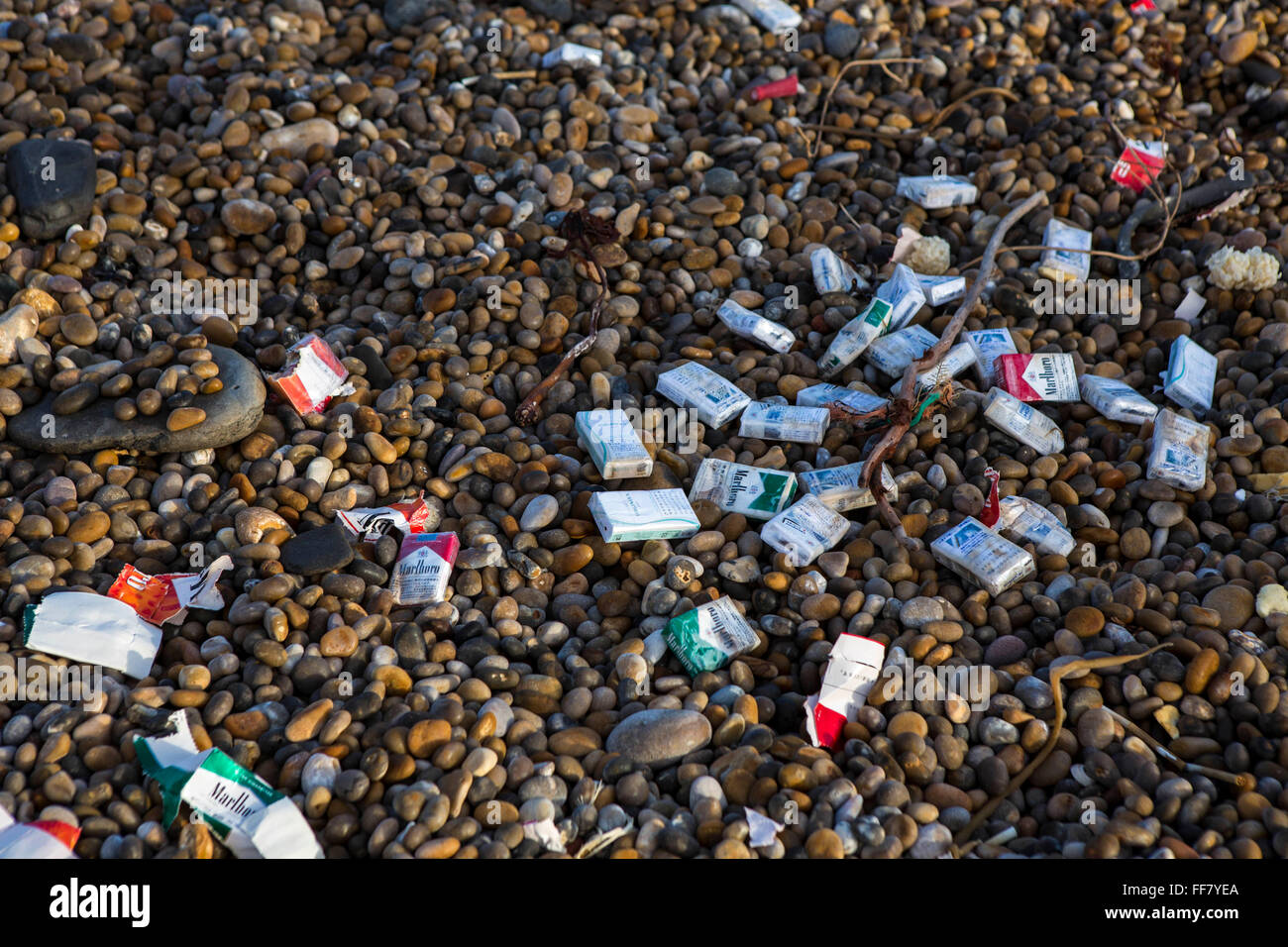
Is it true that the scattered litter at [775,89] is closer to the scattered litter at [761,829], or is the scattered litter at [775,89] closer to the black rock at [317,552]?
the black rock at [317,552]

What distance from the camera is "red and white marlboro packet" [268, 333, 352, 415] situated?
10.8 feet

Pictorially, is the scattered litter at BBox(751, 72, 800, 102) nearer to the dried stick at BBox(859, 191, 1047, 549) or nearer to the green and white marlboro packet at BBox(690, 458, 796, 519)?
the dried stick at BBox(859, 191, 1047, 549)

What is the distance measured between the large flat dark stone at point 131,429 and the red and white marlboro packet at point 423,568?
0.66 meters

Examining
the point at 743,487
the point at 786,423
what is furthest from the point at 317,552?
the point at 786,423

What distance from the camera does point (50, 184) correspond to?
12.3ft

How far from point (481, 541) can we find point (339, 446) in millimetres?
565

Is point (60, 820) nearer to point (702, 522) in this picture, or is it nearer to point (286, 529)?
point (286, 529)

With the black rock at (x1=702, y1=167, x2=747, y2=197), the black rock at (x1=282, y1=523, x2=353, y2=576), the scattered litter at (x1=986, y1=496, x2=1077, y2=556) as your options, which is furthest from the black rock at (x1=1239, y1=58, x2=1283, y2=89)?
the black rock at (x1=282, y1=523, x2=353, y2=576)

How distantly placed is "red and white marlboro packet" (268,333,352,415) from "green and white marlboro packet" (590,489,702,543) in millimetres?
946

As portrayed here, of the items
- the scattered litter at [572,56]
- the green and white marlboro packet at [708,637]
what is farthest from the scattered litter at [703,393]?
the scattered litter at [572,56]

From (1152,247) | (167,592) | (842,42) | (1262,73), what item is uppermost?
(1262,73)

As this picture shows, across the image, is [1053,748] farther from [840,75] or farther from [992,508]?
[840,75]

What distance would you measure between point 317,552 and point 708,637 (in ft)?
3.57

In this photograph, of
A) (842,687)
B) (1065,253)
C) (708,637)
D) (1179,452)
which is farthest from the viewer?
(1065,253)
